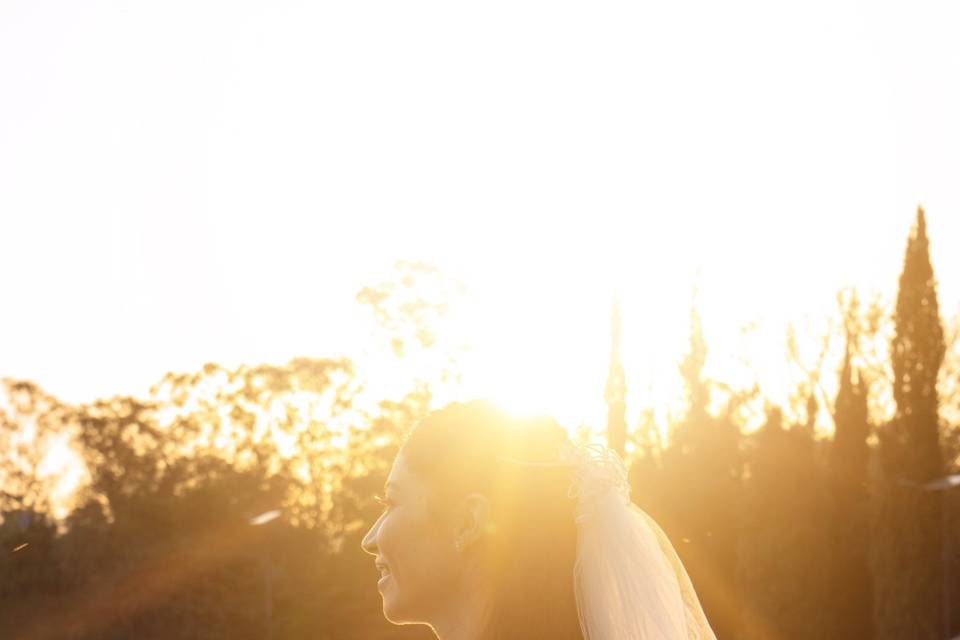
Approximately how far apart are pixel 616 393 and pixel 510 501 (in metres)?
29.7

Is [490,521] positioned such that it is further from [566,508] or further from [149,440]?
[149,440]

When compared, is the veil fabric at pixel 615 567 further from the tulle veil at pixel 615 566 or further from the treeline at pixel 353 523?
the treeline at pixel 353 523

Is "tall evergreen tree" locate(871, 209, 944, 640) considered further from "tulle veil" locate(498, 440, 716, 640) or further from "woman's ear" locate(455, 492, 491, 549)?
"woman's ear" locate(455, 492, 491, 549)

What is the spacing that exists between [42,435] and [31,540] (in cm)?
730

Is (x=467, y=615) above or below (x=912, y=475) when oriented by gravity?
above

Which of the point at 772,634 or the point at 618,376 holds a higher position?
the point at 618,376

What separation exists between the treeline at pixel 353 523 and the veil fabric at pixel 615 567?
69.8ft

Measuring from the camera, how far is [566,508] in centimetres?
279

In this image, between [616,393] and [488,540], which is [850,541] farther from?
[488,540]

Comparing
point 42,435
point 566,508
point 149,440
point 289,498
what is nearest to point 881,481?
point 289,498

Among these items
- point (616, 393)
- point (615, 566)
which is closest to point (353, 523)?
point (616, 393)

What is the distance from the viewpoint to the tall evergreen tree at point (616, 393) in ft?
104

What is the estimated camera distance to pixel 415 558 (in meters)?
2.63

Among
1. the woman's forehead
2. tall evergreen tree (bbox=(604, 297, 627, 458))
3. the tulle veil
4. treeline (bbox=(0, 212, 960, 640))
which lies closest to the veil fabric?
the tulle veil
